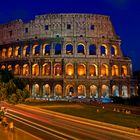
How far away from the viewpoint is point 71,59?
72750 millimetres

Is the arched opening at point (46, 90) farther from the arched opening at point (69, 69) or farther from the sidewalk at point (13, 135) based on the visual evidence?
the sidewalk at point (13, 135)

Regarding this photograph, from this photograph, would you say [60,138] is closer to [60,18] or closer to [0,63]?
[60,18]

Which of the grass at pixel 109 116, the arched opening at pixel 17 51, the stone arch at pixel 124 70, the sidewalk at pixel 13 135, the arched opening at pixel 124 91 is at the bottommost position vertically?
the sidewalk at pixel 13 135

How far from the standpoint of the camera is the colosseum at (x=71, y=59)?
7194 centimetres

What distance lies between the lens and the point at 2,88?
32844 mm

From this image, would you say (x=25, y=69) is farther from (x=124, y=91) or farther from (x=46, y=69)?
(x=124, y=91)

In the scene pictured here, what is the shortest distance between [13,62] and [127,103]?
118 ft

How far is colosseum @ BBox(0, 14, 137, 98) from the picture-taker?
71.9m

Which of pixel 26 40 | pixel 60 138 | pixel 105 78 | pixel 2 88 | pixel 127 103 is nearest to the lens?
pixel 60 138

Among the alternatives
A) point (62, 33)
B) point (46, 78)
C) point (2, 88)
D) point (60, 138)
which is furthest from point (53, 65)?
point (60, 138)

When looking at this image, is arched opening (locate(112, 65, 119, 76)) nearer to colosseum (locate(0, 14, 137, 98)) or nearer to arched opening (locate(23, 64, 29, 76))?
colosseum (locate(0, 14, 137, 98))

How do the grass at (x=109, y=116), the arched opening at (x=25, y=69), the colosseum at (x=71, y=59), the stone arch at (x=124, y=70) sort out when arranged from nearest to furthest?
the grass at (x=109, y=116)
the colosseum at (x=71, y=59)
the stone arch at (x=124, y=70)
the arched opening at (x=25, y=69)

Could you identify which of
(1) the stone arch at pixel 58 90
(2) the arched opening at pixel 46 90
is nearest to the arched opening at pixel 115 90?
(1) the stone arch at pixel 58 90

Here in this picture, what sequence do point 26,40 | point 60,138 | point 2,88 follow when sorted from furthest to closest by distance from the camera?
1. point 26,40
2. point 2,88
3. point 60,138
